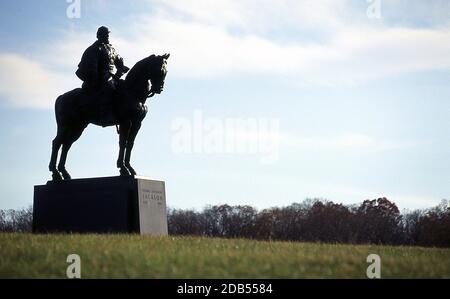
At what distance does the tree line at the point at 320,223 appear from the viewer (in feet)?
273

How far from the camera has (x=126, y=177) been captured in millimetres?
22719

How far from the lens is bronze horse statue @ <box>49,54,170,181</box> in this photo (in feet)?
75.3

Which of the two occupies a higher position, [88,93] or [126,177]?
[88,93]

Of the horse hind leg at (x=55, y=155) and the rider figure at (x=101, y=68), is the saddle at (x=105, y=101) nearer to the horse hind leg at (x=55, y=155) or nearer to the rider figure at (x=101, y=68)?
the rider figure at (x=101, y=68)

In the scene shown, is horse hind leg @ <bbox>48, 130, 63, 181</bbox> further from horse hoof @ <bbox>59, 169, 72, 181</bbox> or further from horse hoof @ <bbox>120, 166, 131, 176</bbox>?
horse hoof @ <bbox>120, 166, 131, 176</bbox>

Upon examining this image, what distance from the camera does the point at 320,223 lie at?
93562 mm

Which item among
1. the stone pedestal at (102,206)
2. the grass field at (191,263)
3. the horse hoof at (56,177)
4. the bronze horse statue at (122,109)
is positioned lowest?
the grass field at (191,263)

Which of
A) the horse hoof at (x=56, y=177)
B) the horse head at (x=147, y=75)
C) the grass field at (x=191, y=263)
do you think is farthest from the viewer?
the horse hoof at (x=56, y=177)

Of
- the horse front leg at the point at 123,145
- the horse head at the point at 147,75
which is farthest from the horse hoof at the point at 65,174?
the horse head at the point at 147,75

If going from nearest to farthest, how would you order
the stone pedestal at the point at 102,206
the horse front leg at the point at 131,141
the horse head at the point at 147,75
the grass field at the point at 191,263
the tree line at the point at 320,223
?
1. the grass field at the point at 191,263
2. the stone pedestal at the point at 102,206
3. the horse head at the point at 147,75
4. the horse front leg at the point at 131,141
5. the tree line at the point at 320,223

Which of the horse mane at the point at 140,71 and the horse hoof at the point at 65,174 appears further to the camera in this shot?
the horse hoof at the point at 65,174
